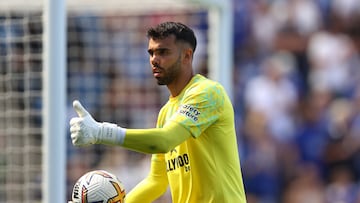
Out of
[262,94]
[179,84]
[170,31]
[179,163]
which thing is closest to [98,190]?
[179,163]

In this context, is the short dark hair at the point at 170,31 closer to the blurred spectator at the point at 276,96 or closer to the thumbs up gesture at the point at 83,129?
the thumbs up gesture at the point at 83,129

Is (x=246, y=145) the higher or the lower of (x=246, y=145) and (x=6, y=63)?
the lower

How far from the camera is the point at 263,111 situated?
1293cm

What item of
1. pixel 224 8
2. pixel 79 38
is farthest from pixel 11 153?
pixel 224 8

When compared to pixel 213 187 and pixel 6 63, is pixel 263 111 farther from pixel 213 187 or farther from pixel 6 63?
pixel 213 187

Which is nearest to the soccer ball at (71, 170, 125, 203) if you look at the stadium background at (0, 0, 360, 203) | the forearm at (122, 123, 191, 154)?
the forearm at (122, 123, 191, 154)

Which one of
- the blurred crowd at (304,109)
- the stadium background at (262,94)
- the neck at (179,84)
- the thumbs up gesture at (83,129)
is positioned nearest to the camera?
the thumbs up gesture at (83,129)

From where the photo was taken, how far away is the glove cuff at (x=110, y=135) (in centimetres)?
498

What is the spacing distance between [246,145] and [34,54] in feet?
14.7

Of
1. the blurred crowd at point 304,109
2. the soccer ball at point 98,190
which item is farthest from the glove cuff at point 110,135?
the blurred crowd at point 304,109

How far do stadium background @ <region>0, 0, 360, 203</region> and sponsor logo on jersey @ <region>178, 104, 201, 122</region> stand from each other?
470 centimetres

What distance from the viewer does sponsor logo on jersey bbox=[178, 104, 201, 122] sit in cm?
531

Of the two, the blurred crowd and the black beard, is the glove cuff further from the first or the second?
the blurred crowd

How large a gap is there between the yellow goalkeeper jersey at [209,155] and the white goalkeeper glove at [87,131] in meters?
0.53
